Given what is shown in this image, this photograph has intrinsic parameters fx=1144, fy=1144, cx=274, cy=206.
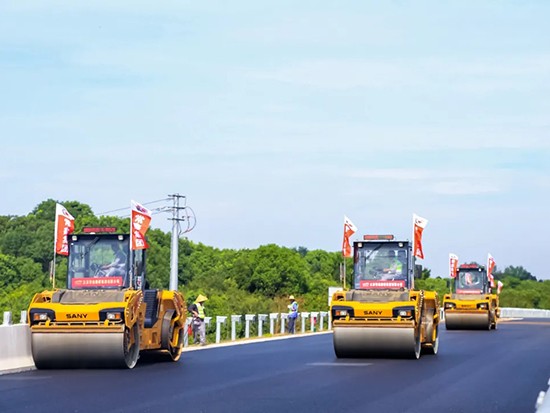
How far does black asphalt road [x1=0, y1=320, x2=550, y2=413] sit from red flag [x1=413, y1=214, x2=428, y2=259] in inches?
108

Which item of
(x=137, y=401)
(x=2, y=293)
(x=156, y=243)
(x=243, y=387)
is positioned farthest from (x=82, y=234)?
(x=156, y=243)

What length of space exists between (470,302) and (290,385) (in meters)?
30.9

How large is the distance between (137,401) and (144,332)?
7.92 m

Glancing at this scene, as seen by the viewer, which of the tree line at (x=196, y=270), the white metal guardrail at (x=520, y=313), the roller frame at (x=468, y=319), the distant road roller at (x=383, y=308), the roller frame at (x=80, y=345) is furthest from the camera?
the tree line at (x=196, y=270)

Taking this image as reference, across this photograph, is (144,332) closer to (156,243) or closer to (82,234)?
(82,234)

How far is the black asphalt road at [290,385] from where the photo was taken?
50.3 ft

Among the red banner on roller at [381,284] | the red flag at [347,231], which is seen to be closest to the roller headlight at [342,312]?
the red banner on roller at [381,284]

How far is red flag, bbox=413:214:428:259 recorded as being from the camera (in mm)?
29406

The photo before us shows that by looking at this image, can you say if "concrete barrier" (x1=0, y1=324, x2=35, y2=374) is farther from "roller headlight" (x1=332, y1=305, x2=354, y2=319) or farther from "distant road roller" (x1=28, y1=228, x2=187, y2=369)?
"roller headlight" (x1=332, y1=305, x2=354, y2=319)

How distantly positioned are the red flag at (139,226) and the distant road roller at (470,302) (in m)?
25.3

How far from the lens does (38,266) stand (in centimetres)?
11938

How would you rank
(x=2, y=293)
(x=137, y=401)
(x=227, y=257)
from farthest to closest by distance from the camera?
(x=227, y=257) < (x=2, y=293) < (x=137, y=401)

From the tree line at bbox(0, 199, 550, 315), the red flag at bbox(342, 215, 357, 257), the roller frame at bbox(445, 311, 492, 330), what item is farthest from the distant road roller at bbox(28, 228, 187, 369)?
the tree line at bbox(0, 199, 550, 315)

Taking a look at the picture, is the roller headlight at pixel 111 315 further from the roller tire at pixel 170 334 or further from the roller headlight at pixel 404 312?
the roller headlight at pixel 404 312
